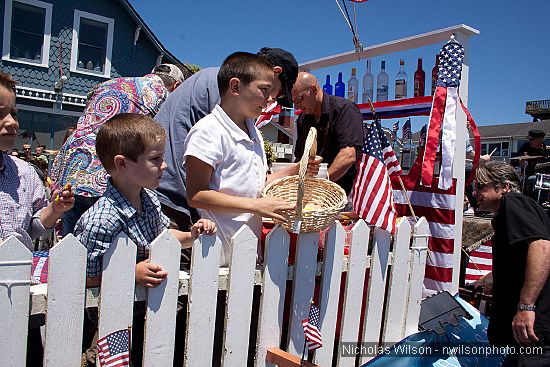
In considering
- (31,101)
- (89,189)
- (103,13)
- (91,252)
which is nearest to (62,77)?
(31,101)

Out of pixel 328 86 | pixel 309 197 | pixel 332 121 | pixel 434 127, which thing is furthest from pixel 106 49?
pixel 309 197

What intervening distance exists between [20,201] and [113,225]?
59cm

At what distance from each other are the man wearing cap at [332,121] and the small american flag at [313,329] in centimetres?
138

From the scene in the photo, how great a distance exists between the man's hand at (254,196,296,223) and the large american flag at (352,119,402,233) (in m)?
0.98

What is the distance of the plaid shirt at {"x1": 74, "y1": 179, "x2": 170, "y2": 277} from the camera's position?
191cm

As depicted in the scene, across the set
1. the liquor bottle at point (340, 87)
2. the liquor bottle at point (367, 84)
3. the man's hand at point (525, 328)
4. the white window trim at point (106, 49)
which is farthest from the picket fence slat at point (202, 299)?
the white window trim at point (106, 49)

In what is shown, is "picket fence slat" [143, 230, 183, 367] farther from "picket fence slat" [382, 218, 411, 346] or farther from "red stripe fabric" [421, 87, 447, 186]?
"red stripe fabric" [421, 87, 447, 186]

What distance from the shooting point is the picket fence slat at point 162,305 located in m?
2.02

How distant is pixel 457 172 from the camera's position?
3.81 m

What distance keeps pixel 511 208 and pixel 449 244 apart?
0.99 m

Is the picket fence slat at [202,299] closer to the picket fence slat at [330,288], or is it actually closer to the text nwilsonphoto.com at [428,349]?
the picket fence slat at [330,288]

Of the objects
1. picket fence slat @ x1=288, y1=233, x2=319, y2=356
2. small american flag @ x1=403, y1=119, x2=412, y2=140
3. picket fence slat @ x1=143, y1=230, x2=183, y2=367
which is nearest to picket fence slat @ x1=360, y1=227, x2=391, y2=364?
picket fence slat @ x1=288, y1=233, x2=319, y2=356

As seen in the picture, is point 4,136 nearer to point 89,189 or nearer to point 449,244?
point 89,189

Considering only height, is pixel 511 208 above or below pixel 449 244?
above
